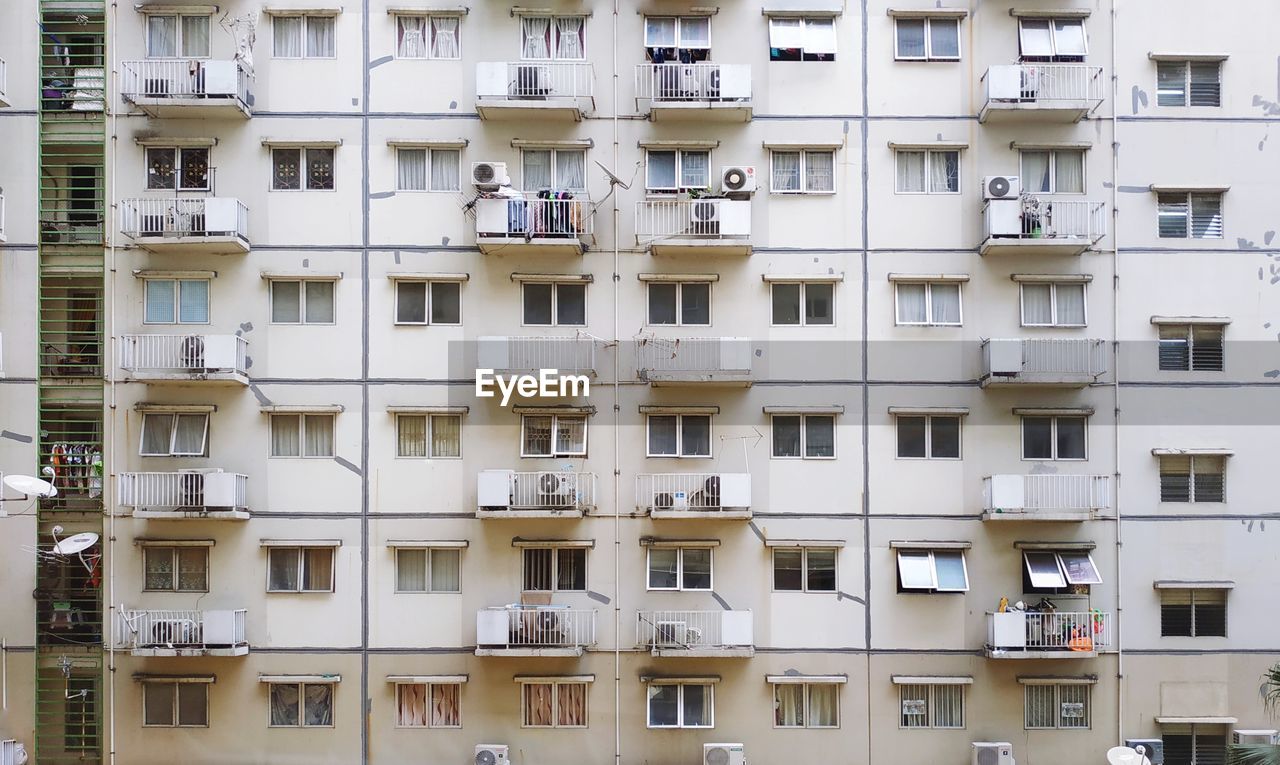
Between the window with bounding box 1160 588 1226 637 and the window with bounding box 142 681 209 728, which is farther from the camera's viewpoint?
the window with bounding box 1160 588 1226 637

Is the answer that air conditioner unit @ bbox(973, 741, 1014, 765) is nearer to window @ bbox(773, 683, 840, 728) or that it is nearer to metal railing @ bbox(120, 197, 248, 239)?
window @ bbox(773, 683, 840, 728)

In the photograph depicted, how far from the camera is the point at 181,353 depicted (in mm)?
19188

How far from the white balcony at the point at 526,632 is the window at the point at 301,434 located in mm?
4639

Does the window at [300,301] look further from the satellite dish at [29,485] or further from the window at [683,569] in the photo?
the window at [683,569]

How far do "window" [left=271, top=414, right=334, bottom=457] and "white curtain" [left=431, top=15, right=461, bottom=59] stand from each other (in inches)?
302

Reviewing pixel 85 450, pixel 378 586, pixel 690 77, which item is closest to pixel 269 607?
pixel 378 586

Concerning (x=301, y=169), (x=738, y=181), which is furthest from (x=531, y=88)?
(x=301, y=169)

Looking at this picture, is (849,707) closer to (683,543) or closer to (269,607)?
(683,543)

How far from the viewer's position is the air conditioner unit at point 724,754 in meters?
19.1

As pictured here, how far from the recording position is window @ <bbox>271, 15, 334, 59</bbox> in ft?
66.2

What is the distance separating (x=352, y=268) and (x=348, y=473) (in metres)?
4.09

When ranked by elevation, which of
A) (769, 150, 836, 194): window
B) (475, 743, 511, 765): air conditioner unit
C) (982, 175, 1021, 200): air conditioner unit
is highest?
(769, 150, 836, 194): window

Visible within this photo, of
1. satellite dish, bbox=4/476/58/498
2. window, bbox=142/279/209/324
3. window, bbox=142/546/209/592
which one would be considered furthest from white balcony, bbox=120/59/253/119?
window, bbox=142/546/209/592

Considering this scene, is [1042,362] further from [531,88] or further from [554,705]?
[554,705]
